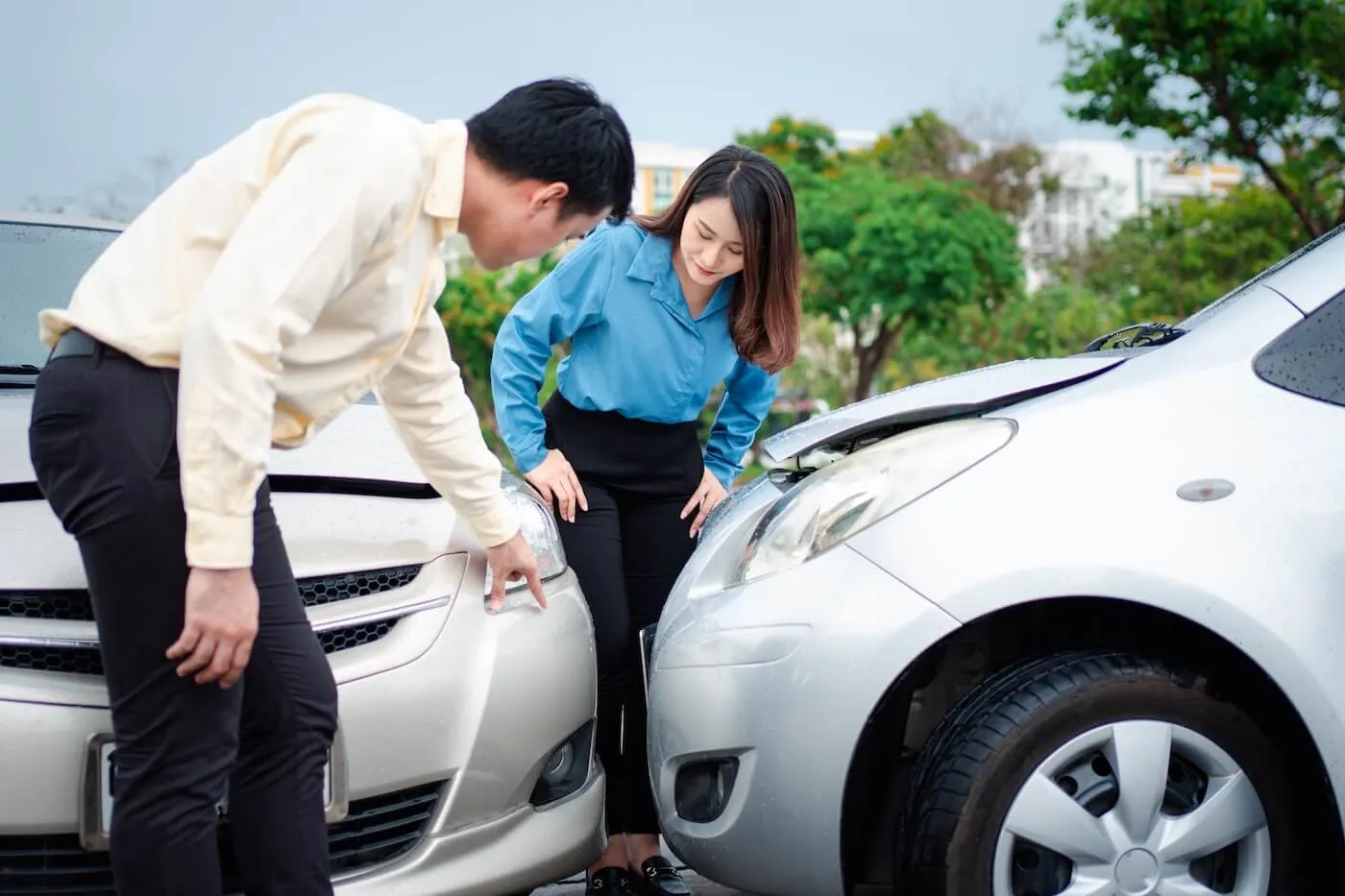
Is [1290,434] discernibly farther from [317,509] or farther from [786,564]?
[317,509]

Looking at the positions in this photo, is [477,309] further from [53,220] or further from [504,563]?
[504,563]

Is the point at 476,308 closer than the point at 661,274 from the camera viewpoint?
No

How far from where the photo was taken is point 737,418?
3.51 metres

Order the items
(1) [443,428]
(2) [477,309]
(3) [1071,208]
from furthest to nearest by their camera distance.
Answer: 1. (3) [1071,208]
2. (2) [477,309]
3. (1) [443,428]

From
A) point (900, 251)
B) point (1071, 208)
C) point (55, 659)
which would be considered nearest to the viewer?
point (55, 659)

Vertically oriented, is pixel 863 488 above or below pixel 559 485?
above

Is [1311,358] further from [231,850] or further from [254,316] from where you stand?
[231,850]

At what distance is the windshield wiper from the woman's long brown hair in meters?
0.72

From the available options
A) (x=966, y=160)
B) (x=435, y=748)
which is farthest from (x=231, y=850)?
(x=966, y=160)

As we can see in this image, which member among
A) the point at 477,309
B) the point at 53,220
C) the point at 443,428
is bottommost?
the point at 477,309

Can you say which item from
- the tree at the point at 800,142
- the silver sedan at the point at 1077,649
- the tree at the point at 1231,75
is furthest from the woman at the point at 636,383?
the tree at the point at 800,142

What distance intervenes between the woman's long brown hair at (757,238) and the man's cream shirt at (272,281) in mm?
1195

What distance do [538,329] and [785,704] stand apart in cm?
122

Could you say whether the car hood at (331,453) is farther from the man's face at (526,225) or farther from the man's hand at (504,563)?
the man's face at (526,225)
